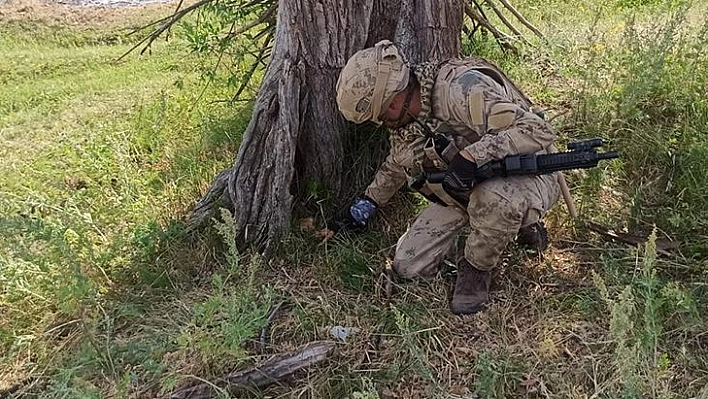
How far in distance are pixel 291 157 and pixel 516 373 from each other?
4.78 feet

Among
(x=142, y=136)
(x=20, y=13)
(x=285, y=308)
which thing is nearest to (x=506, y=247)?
(x=285, y=308)

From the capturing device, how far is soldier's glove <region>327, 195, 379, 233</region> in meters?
3.11

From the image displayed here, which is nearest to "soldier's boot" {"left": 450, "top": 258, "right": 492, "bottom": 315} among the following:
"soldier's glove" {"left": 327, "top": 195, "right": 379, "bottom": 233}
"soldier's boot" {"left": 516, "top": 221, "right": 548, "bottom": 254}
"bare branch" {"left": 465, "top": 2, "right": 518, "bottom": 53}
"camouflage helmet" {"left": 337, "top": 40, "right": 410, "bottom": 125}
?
"soldier's boot" {"left": 516, "top": 221, "right": 548, "bottom": 254}

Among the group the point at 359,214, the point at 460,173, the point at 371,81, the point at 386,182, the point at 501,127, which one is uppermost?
the point at 371,81

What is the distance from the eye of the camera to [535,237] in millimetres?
2957

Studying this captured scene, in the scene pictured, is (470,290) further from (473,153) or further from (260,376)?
(260,376)

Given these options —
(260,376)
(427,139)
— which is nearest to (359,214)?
(427,139)

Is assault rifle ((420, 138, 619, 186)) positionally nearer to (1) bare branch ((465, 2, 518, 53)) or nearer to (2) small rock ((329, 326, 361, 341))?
(2) small rock ((329, 326, 361, 341))

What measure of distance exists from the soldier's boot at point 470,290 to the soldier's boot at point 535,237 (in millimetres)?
306

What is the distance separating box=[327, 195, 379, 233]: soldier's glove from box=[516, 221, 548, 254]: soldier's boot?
0.71 m

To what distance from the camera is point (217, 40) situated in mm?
4004

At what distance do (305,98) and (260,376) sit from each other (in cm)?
139

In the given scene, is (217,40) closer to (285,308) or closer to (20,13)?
(285,308)

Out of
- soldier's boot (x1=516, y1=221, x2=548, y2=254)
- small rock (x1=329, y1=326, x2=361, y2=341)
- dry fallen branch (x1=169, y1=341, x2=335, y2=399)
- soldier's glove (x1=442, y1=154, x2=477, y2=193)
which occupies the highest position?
soldier's glove (x1=442, y1=154, x2=477, y2=193)
